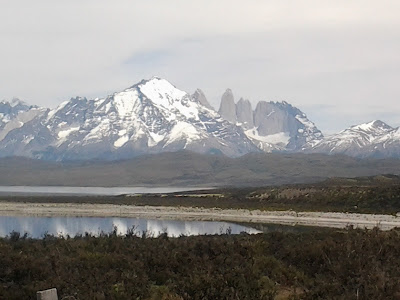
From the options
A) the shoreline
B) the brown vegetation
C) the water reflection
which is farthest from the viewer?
the water reflection

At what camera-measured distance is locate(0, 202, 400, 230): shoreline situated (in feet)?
147

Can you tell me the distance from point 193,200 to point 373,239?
6138 centimetres

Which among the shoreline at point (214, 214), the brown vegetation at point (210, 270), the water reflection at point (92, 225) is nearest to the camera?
the brown vegetation at point (210, 270)

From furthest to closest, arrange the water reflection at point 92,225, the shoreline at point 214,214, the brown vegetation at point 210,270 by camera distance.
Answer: the water reflection at point 92,225
the shoreline at point 214,214
the brown vegetation at point 210,270

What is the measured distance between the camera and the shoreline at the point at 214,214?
147 feet

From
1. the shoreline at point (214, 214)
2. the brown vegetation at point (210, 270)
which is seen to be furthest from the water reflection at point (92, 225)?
the brown vegetation at point (210, 270)

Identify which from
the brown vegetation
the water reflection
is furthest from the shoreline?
the brown vegetation

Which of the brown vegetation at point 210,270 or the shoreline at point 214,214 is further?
the shoreline at point 214,214

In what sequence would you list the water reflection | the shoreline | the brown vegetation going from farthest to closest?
the water reflection, the shoreline, the brown vegetation

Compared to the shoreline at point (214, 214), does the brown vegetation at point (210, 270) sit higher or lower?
higher

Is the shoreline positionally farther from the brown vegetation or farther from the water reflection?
the brown vegetation

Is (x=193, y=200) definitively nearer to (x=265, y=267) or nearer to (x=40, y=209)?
(x=40, y=209)

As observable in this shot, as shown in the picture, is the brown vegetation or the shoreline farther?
the shoreline

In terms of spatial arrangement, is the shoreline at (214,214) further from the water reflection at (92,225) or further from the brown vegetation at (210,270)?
the brown vegetation at (210,270)
